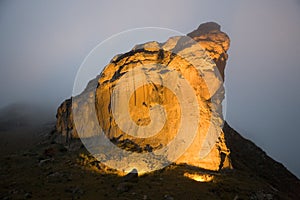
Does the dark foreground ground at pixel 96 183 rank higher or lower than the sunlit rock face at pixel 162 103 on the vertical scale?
lower

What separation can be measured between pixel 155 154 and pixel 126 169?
6.28 meters

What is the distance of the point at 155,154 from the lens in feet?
169

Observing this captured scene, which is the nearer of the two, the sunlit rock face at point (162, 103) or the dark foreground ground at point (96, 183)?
the dark foreground ground at point (96, 183)

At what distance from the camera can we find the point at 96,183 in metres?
42.8

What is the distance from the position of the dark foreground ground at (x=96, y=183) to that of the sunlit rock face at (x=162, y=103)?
222 inches

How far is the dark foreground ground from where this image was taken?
126ft

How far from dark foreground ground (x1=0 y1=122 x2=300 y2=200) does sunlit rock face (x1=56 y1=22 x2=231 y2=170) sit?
18.5 ft

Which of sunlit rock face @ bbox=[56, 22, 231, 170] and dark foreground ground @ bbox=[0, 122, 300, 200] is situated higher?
sunlit rock face @ bbox=[56, 22, 231, 170]

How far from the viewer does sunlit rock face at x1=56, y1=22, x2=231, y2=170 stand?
5297 centimetres

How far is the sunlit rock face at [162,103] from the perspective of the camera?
5297 cm

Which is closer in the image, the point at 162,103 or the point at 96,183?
the point at 96,183

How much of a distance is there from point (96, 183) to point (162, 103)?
72.4 ft

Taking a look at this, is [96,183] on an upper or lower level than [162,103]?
lower

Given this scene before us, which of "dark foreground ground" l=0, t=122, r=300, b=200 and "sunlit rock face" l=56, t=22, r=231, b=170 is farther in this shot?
"sunlit rock face" l=56, t=22, r=231, b=170
